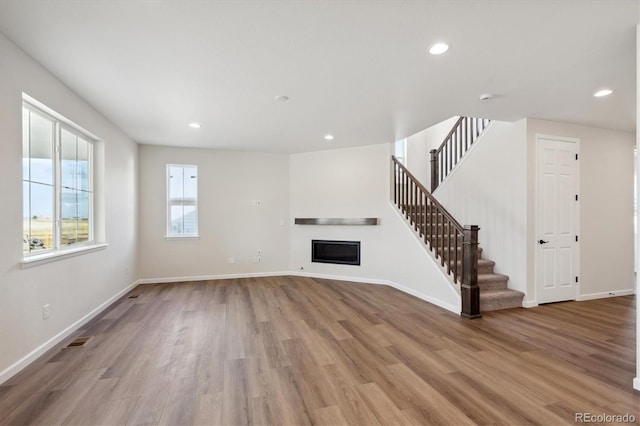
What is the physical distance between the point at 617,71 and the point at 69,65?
16.1 ft

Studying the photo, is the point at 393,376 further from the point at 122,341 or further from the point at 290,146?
the point at 290,146

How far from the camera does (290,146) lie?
5.68 metres

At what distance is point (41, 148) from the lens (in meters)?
2.91

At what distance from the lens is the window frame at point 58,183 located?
2.67 m

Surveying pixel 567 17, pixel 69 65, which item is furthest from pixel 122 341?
pixel 567 17

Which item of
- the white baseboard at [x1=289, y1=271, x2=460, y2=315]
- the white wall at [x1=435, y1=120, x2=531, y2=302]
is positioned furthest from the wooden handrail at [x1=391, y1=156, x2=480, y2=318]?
the white wall at [x1=435, y1=120, x2=531, y2=302]

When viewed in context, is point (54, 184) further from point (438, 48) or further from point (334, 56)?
point (438, 48)

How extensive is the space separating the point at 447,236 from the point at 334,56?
3.02 m

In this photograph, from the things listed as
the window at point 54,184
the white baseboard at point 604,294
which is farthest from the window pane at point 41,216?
the white baseboard at point 604,294

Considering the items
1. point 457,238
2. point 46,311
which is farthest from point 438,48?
point 46,311

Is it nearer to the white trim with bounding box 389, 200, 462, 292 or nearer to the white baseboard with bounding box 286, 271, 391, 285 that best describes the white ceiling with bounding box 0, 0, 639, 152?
the white trim with bounding box 389, 200, 462, 292

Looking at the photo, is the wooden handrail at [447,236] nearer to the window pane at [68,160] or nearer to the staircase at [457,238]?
the staircase at [457,238]

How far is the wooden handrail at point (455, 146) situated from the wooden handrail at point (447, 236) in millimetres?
1099

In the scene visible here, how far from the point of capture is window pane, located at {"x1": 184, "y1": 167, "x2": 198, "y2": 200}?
230 inches
